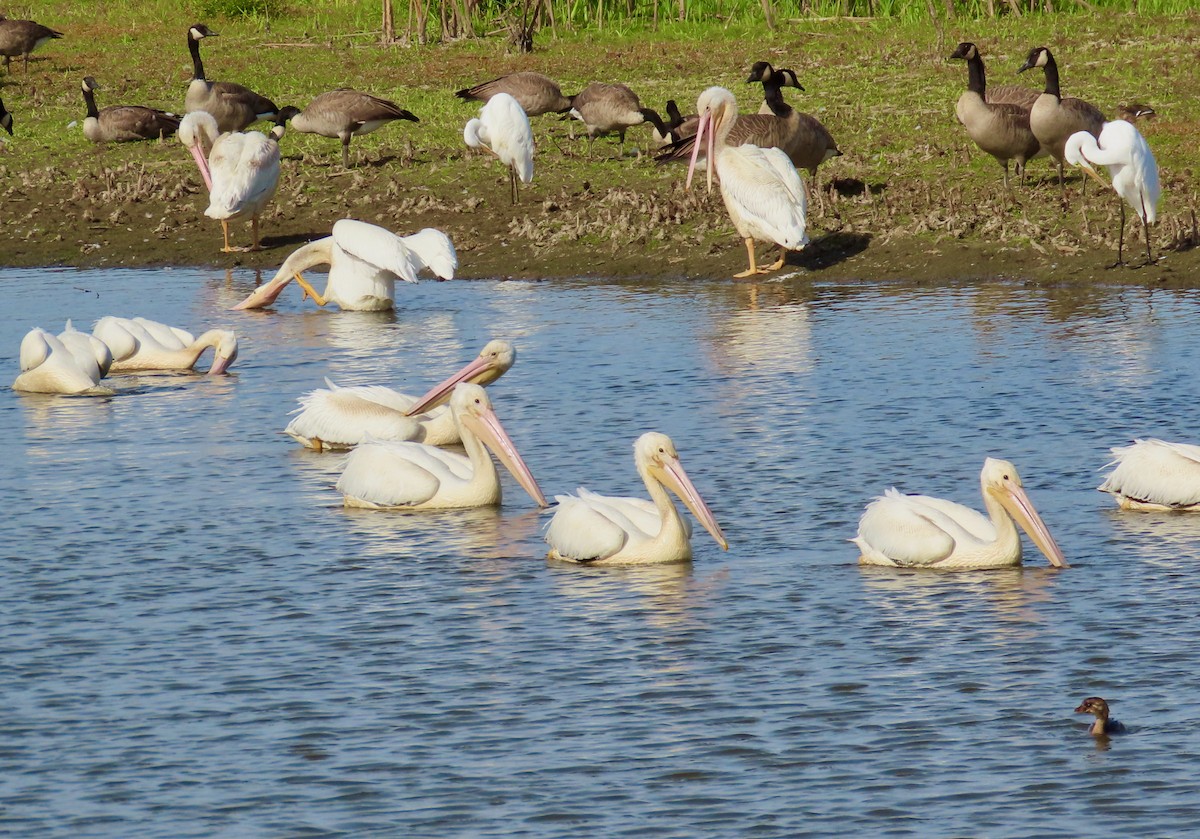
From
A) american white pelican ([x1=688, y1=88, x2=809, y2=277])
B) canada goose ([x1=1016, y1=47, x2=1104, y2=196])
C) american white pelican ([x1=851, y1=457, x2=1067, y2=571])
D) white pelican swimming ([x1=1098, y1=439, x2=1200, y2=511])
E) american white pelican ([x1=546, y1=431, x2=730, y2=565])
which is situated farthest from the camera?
canada goose ([x1=1016, y1=47, x2=1104, y2=196])

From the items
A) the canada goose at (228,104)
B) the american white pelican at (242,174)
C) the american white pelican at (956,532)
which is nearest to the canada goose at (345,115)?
the canada goose at (228,104)

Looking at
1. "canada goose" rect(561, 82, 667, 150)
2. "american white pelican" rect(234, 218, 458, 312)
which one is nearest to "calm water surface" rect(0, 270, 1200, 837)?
"american white pelican" rect(234, 218, 458, 312)

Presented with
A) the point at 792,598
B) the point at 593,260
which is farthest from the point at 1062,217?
the point at 792,598

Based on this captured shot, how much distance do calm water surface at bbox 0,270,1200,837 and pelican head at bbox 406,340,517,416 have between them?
486 mm

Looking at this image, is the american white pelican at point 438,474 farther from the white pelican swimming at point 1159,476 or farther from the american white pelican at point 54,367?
the american white pelican at point 54,367

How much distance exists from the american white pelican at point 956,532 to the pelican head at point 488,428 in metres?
2.00

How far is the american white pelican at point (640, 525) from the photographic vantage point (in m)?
9.02

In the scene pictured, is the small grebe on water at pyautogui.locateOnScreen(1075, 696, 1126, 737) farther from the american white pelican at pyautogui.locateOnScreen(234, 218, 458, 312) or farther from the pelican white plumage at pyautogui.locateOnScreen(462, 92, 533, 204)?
the pelican white plumage at pyautogui.locateOnScreen(462, 92, 533, 204)

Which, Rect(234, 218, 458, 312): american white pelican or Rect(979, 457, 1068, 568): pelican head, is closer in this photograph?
Rect(979, 457, 1068, 568): pelican head

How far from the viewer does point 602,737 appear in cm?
676

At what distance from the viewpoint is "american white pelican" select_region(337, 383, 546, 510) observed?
33.7 feet

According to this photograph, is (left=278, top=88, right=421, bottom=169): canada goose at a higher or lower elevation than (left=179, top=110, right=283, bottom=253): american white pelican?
higher

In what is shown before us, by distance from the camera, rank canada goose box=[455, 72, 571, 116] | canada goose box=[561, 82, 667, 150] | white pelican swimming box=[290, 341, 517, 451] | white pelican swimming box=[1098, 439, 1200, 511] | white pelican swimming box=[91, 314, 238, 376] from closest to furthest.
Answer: white pelican swimming box=[1098, 439, 1200, 511]
white pelican swimming box=[290, 341, 517, 451]
white pelican swimming box=[91, 314, 238, 376]
canada goose box=[561, 82, 667, 150]
canada goose box=[455, 72, 571, 116]

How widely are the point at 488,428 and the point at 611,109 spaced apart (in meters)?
12.9
